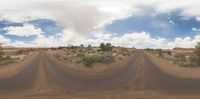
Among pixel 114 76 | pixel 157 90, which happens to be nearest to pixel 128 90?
pixel 157 90

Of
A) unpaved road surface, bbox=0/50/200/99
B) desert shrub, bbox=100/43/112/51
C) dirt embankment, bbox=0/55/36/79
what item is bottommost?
unpaved road surface, bbox=0/50/200/99

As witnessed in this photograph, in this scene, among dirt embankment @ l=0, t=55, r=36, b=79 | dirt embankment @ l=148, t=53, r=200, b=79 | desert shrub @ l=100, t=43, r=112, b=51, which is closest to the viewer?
dirt embankment @ l=148, t=53, r=200, b=79

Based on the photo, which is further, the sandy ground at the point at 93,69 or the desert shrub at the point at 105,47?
the desert shrub at the point at 105,47

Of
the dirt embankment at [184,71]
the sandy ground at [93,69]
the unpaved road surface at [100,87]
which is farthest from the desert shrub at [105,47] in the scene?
the unpaved road surface at [100,87]

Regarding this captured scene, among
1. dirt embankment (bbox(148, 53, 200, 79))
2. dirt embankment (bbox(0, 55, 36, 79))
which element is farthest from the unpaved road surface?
dirt embankment (bbox(0, 55, 36, 79))

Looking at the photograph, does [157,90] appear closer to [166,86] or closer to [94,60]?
[166,86]

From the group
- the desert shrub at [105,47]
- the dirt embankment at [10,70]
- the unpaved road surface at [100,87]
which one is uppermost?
the desert shrub at [105,47]

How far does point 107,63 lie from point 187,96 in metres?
24.6

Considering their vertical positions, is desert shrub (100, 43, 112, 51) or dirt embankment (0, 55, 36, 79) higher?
desert shrub (100, 43, 112, 51)

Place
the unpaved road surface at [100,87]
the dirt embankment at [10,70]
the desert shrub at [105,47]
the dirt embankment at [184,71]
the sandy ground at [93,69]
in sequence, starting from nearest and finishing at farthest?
the unpaved road surface at [100,87] < the dirt embankment at [184,71] < the sandy ground at [93,69] < the dirt embankment at [10,70] < the desert shrub at [105,47]

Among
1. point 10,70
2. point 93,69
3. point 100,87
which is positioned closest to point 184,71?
point 93,69

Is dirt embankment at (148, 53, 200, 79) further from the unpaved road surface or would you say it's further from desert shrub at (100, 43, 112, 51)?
desert shrub at (100, 43, 112, 51)

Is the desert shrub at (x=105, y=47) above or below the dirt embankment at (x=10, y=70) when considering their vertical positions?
above

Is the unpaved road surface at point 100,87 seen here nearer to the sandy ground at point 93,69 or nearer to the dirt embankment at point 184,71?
the dirt embankment at point 184,71
